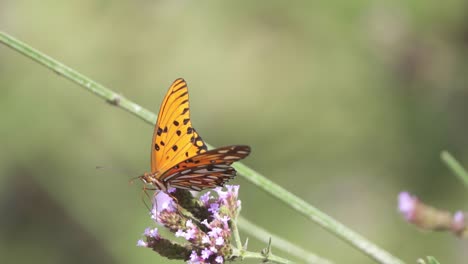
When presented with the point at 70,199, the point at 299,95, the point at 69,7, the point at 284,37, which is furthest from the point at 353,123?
the point at 69,7

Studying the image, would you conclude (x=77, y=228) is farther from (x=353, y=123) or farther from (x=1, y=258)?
(x=353, y=123)

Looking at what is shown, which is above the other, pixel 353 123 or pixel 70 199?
pixel 353 123

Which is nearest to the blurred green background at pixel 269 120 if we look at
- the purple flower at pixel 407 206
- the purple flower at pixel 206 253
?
the purple flower at pixel 407 206

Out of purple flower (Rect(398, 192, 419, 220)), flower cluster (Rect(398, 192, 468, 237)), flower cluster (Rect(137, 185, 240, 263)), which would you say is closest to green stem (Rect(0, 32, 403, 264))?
flower cluster (Rect(137, 185, 240, 263))

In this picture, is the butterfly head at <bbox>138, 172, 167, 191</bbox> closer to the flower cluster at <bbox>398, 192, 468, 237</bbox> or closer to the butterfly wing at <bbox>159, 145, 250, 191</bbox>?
the butterfly wing at <bbox>159, 145, 250, 191</bbox>

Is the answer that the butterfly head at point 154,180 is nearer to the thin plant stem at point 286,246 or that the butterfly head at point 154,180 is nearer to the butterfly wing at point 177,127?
the butterfly wing at point 177,127

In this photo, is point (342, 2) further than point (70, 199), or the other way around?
point (342, 2)
